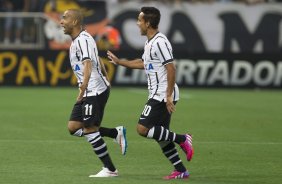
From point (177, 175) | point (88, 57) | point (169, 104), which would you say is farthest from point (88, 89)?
point (177, 175)

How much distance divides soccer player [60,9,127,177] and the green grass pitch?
0.44m

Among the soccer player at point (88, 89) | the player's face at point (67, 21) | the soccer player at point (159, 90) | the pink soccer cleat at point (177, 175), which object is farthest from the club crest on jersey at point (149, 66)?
the pink soccer cleat at point (177, 175)

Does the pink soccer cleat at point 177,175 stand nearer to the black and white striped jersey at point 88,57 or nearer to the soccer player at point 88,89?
the soccer player at point 88,89

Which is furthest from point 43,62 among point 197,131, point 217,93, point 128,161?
point 128,161

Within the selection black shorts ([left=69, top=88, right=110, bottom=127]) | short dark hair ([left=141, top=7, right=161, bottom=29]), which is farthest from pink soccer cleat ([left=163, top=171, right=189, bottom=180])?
short dark hair ([left=141, top=7, right=161, bottom=29])

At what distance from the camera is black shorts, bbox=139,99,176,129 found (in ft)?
34.1

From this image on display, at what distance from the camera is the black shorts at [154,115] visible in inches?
409

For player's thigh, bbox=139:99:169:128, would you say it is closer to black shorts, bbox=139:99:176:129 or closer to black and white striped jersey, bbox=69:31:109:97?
black shorts, bbox=139:99:176:129

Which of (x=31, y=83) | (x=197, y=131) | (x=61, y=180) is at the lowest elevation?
(x=31, y=83)

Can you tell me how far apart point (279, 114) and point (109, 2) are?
1154 cm

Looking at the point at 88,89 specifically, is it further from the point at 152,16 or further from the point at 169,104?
the point at 152,16

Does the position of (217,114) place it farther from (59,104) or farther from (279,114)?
(59,104)

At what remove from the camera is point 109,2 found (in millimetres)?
29891

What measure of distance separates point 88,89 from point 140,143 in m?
3.67
